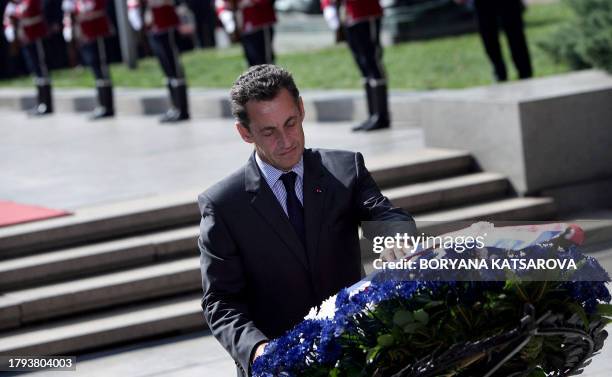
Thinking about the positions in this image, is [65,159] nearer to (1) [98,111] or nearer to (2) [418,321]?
(1) [98,111]

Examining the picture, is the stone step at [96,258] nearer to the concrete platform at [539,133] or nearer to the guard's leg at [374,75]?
the concrete platform at [539,133]

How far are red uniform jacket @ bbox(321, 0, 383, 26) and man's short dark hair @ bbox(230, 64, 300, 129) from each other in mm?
8459

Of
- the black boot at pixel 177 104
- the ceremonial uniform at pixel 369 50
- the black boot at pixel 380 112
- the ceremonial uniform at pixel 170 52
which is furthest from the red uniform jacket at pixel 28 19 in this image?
the black boot at pixel 380 112

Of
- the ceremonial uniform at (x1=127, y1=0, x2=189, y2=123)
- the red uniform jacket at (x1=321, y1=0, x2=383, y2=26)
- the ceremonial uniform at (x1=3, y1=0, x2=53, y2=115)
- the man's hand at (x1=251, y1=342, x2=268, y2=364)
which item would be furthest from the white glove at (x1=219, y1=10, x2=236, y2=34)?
the man's hand at (x1=251, y1=342, x2=268, y2=364)

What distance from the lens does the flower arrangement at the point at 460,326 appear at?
2.83 metres

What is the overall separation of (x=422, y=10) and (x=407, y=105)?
25.7 ft

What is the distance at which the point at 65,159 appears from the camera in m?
12.5

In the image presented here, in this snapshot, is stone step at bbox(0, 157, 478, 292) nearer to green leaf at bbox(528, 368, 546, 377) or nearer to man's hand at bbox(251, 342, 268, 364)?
man's hand at bbox(251, 342, 268, 364)

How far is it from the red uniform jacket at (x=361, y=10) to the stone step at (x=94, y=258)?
3993mm

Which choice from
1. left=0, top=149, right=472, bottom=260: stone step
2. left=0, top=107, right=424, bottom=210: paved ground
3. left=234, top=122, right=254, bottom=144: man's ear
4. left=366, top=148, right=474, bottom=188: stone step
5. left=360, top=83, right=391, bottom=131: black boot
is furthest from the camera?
left=360, top=83, right=391, bottom=131: black boot

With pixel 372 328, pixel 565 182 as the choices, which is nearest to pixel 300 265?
pixel 372 328

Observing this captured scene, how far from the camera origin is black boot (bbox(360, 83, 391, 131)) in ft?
39.3

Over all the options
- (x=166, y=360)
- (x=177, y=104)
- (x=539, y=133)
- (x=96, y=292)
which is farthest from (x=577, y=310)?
(x=177, y=104)

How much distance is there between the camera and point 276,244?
3.62 m
